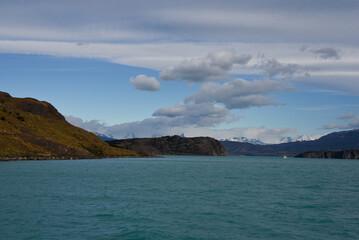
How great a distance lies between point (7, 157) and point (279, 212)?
525 feet

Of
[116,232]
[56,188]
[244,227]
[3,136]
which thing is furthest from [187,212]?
[3,136]

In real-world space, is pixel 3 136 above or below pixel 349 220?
above

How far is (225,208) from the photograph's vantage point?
49.8 m

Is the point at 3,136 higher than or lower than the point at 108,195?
higher

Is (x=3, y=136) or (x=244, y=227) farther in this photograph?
(x=3, y=136)

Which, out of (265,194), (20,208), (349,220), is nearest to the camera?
(349,220)

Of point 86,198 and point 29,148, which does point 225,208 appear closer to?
point 86,198

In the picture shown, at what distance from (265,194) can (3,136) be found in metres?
168

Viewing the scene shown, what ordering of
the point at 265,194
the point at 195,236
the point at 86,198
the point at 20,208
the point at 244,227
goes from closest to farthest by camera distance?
1. the point at 195,236
2. the point at 244,227
3. the point at 20,208
4. the point at 86,198
5. the point at 265,194

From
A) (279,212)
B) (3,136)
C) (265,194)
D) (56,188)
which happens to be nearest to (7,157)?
(3,136)

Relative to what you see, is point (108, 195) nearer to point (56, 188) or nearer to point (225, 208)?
point (56, 188)

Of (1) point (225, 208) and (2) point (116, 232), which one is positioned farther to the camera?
(1) point (225, 208)

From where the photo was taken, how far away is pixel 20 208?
4572 cm

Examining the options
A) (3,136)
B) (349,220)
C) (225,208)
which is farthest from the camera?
(3,136)
